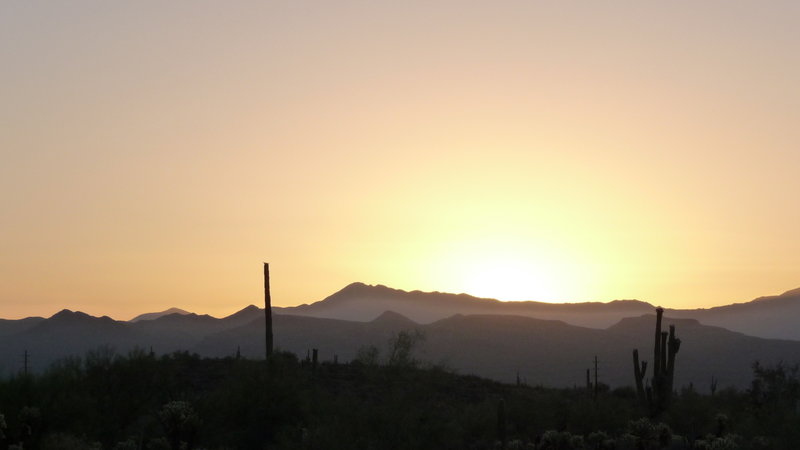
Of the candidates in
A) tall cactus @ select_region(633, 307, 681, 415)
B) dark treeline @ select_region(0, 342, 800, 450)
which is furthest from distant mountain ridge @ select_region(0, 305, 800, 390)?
dark treeline @ select_region(0, 342, 800, 450)

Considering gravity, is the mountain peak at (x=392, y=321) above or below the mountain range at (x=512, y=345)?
above

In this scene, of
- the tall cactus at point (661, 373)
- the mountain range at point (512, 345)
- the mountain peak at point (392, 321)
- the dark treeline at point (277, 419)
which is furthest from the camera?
the mountain peak at point (392, 321)

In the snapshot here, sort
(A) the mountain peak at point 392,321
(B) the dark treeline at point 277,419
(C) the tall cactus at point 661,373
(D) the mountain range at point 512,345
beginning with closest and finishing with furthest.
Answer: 1. (B) the dark treeline at point 277,419
2. (C) the tall cactus at point 661,373
3. (D) the mountain range at point 512,345
4. (A) the mountain peak at point 392,321

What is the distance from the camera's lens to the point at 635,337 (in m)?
165

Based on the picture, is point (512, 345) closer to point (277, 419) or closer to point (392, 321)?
point (392, 321)

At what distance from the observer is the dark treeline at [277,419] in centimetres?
2738

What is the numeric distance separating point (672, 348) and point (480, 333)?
12711 centimetres

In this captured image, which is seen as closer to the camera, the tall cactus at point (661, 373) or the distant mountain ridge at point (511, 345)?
the tall cactus at point (661, 373)

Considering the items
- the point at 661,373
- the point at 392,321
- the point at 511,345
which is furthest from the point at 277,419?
the point at 392,321

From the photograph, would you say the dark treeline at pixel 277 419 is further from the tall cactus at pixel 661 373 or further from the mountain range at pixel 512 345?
the mountain range at pixel 512 345

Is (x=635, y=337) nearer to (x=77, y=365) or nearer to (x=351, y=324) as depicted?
(x=351, y=324)

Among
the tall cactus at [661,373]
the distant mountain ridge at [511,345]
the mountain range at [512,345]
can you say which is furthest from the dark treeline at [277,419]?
the distant mountain ridge at [511,345]

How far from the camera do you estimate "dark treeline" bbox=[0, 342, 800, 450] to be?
27.4 m

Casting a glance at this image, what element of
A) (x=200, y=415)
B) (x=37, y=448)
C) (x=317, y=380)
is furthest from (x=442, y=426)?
(x=317, y=380)
